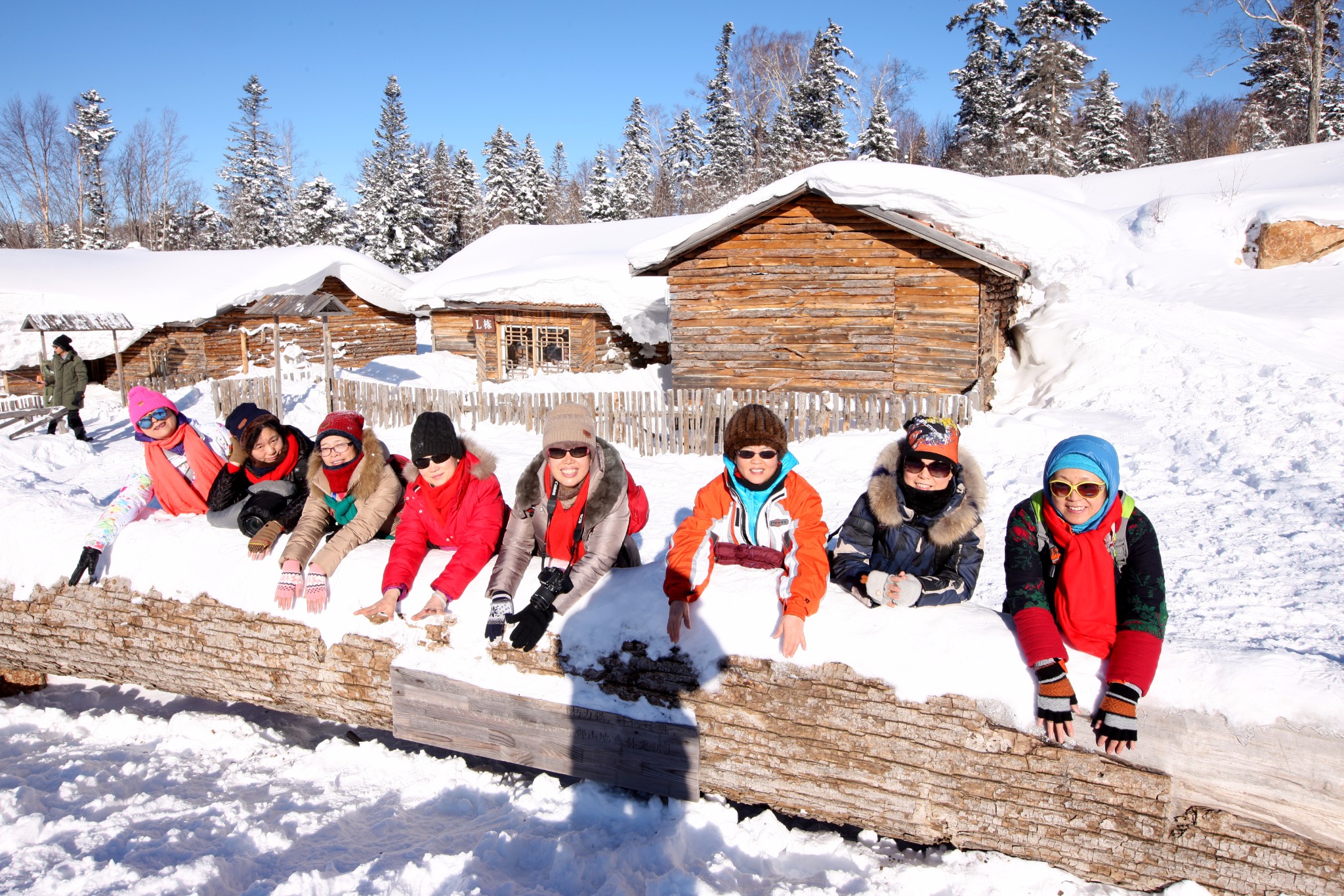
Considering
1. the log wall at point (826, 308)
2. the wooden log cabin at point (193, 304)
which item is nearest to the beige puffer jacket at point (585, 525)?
the log wall at point (826, 308)

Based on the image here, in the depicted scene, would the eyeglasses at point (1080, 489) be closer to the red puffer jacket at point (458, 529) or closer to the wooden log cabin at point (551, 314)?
the red puffer jacket at point (458, 529)

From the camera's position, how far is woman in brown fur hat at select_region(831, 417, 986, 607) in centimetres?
296

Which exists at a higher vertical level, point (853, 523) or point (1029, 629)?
point (853, 523)

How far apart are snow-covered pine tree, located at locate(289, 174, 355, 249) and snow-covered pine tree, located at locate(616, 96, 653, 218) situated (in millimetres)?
17553

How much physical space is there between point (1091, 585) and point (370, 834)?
3128 mm

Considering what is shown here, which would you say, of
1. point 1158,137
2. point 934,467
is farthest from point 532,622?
point 1158,137

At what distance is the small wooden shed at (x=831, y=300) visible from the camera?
478 inches

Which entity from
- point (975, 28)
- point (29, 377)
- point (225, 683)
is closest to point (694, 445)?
point (225, 683)

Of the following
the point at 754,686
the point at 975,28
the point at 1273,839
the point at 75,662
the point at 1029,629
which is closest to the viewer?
the point at 1273,839

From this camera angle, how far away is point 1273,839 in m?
2.44

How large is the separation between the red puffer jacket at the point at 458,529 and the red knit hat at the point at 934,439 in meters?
2.02

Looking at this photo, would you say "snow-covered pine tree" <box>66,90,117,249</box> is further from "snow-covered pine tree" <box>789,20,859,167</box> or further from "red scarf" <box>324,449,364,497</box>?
"red scarf" <box>324,449,364,497</box>

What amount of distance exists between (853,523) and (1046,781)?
1.21 m

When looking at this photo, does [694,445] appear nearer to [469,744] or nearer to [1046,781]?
[469,744]
